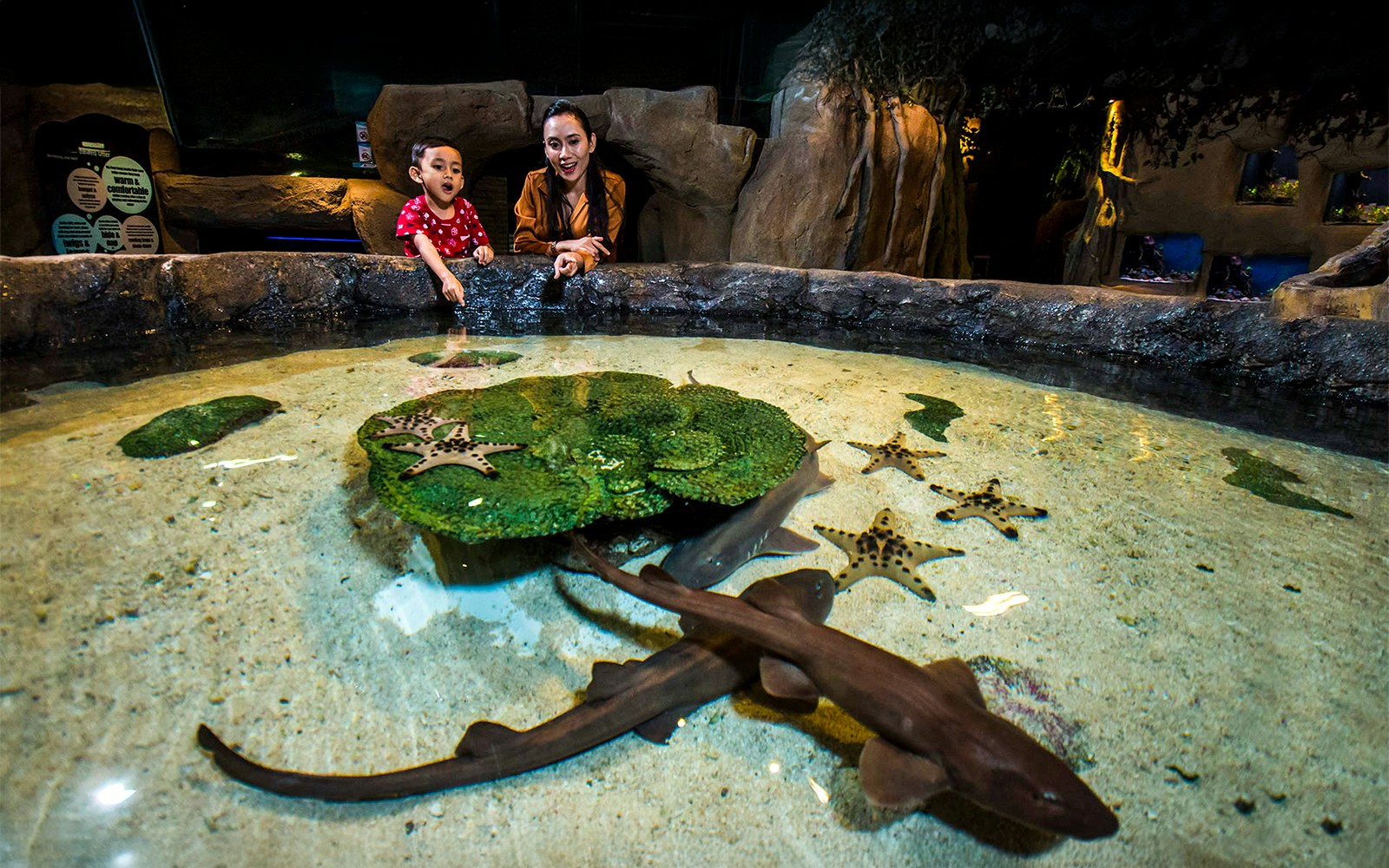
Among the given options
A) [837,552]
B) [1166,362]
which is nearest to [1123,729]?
[837,552]

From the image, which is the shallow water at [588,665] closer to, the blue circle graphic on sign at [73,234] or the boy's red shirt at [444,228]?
the boy's red shirt at [444,228]

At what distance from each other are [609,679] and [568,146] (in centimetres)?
592

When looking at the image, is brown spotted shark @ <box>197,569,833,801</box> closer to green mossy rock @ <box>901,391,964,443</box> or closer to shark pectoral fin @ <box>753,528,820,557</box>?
shark pectoral fin @ <box>753,528,820,557</box>

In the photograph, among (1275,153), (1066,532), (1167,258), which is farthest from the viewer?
→ (1167,258)

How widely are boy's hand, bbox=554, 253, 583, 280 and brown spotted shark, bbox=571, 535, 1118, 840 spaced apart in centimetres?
479

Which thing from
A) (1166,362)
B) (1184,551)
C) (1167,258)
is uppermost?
(1167,258)

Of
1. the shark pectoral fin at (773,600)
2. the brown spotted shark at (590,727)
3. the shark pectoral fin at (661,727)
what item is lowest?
the shark pectoral fin at (661,727)

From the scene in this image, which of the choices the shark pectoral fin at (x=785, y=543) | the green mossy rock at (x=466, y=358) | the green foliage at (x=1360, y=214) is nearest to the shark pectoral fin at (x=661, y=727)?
the shark pectoral fin at (x=785, y=543)

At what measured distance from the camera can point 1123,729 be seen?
156 centimetres

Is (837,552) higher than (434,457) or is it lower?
lower

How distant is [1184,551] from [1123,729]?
3.97 feet

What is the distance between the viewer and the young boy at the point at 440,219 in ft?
17.6

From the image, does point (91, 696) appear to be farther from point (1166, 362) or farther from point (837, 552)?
point (1166, 362)

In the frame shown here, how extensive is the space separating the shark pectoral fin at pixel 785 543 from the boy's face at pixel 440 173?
5176mm
